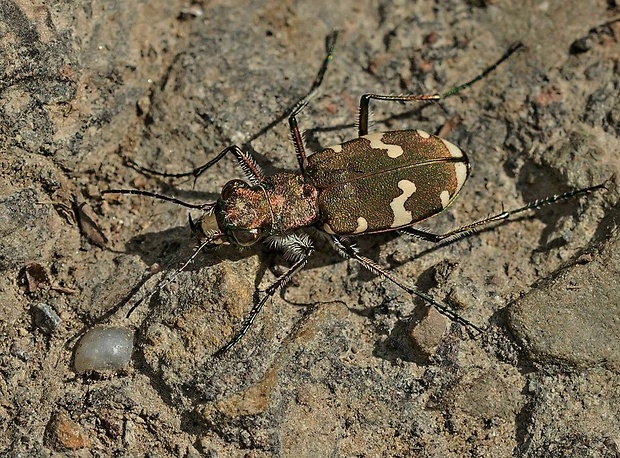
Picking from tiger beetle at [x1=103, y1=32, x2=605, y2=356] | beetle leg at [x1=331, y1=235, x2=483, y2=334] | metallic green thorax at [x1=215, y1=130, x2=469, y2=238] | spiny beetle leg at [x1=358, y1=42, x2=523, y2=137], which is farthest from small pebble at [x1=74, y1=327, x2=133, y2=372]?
spiny beetle leg at [x1=358, y1=42, x2=523, y2=137]

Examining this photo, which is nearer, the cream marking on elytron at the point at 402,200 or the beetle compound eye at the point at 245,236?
the beetle compound eye at the point at 245,236

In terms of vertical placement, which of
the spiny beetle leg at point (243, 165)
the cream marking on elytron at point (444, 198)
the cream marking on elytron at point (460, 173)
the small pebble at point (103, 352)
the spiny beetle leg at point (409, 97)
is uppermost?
the spiny beetle leg at point (409, 97)

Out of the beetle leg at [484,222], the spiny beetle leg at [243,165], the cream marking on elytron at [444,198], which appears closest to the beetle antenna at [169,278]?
the spiny beetle leg at [243,165]

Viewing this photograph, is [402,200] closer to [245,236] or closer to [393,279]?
[393,279]

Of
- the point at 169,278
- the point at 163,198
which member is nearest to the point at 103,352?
the point at 169,278

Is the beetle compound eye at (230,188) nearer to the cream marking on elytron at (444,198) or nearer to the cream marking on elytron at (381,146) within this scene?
the cream marking on elytron at (381,146)

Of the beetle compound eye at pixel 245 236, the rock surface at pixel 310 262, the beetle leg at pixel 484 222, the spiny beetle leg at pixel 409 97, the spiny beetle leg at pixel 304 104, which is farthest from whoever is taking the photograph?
the spiny beetle leg at pixel 409 97
